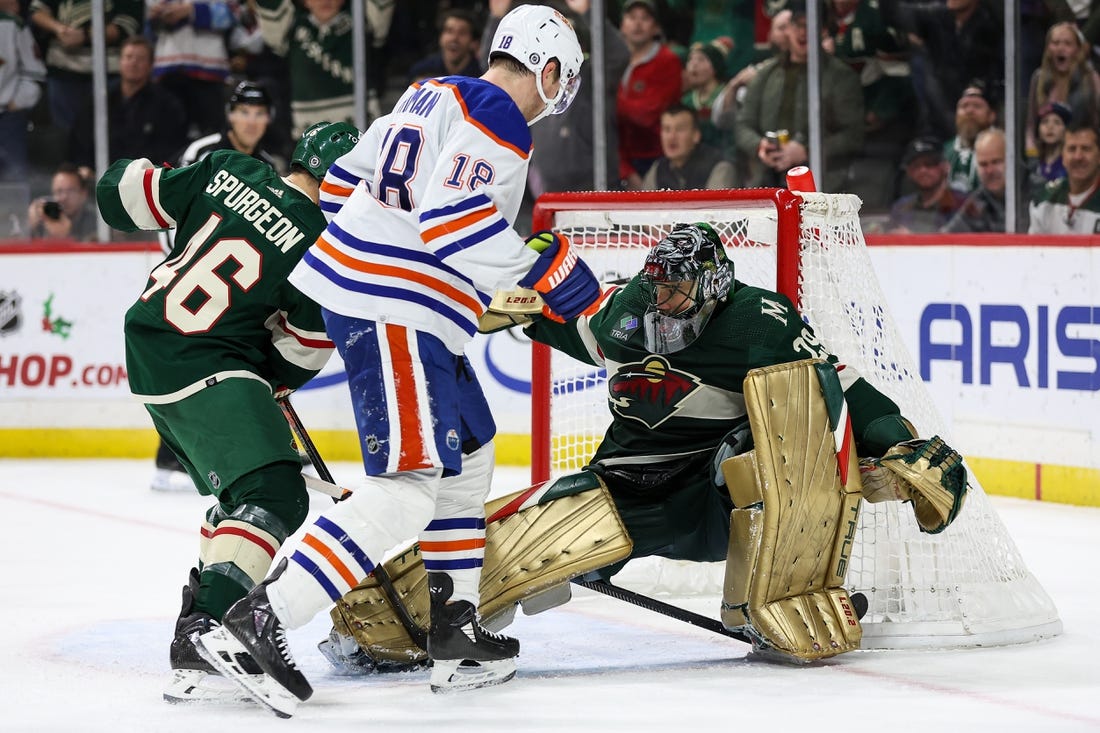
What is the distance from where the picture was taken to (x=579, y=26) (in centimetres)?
691

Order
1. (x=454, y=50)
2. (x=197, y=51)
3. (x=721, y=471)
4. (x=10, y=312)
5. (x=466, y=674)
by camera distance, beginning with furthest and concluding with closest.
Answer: (x=197, y=51) → (x=454, y=50) → (x=10, y=312) → (x=721, y=471) → (x=466, y=674)

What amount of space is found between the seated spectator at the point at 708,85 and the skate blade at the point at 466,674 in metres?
4.10

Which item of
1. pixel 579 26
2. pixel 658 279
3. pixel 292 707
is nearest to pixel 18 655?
pixel 292 707

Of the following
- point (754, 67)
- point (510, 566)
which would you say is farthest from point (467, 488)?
point (754, 67)

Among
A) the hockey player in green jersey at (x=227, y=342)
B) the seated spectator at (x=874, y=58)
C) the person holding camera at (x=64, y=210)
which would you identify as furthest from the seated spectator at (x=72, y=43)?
the hockey player in green jersey at (x=227, y=342)

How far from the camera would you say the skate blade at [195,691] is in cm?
293

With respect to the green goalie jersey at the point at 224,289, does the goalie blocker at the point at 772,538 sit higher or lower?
lower

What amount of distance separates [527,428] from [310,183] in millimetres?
3181

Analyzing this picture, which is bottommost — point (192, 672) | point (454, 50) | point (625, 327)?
point (192, 672)

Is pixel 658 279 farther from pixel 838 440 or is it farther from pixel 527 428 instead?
pixel 527 428

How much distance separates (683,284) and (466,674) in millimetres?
853

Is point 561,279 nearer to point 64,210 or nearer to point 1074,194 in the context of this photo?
point 1074,194

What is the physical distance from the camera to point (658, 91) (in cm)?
695

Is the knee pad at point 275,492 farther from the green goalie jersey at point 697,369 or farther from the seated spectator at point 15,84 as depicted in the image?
the seated spectator at point 15,84
